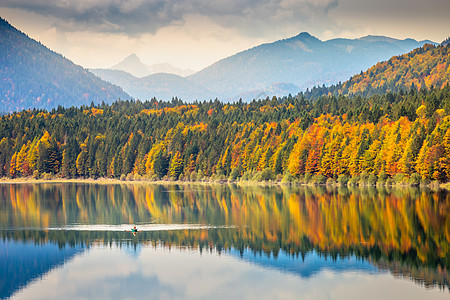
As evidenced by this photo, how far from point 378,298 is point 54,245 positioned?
117ft

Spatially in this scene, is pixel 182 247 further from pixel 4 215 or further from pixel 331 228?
pixel 4 215

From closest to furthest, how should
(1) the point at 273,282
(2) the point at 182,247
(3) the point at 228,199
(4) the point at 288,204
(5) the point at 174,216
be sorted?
(1) the point at 273,282, (2) the point at 182,247, (5) the point at 174,216, (4) the point at 288,204, (3) the point at 228,199

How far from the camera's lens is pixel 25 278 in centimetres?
5009

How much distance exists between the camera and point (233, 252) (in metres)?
60.7

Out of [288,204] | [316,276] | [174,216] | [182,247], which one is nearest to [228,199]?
[288,204]

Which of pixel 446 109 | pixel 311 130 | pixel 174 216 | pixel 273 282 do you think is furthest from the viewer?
pixel 311 130

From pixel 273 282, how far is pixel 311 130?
13774 cm

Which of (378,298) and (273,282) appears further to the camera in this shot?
(273,282)

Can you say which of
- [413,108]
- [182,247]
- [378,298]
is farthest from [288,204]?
[413,108]

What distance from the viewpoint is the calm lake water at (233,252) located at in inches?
1838

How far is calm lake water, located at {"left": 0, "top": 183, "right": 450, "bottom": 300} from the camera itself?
4669 cm

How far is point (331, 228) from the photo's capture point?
239ft

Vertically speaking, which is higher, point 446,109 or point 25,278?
point 446,109

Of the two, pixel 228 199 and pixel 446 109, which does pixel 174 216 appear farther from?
pixel 446 109
